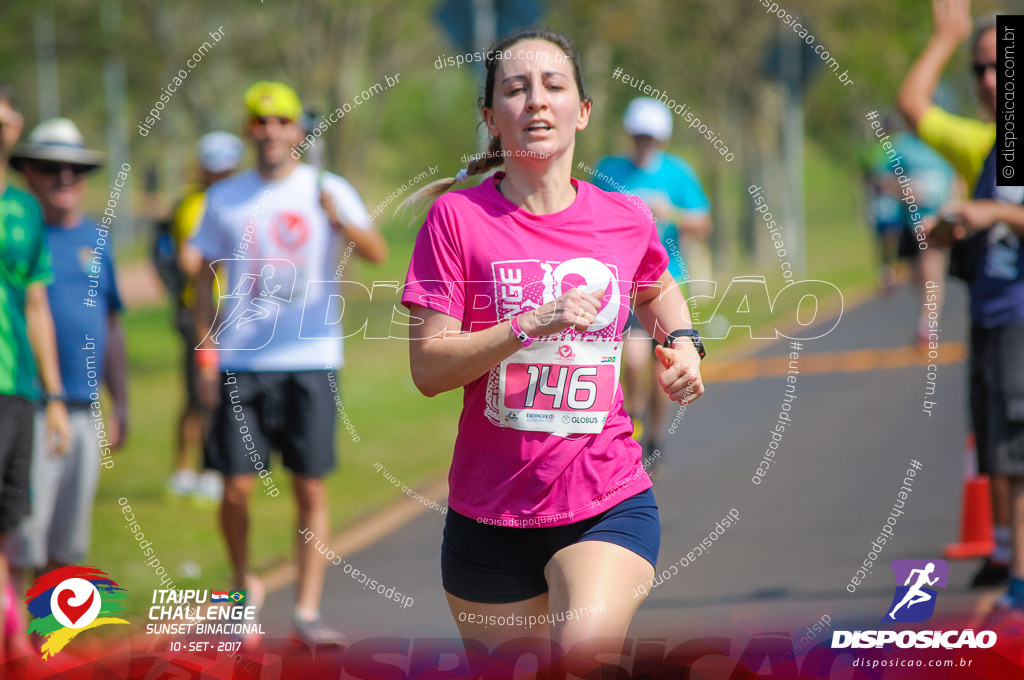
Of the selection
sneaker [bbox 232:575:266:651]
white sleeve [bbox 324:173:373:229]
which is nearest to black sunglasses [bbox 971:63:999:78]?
white sleeve [bbox 324:173:373:229]

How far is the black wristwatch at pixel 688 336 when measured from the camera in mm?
2861

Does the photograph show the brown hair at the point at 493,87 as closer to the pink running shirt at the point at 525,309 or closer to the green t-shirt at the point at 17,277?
the pink running shirt at the point at 525,309

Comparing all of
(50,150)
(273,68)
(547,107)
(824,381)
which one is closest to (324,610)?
(50,150)

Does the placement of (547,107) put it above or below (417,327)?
above

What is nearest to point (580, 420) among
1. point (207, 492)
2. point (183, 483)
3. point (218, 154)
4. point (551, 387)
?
point (551, 387)

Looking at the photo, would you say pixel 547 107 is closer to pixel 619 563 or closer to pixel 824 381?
pixel 619 563

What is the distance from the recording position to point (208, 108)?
19703 millimetres

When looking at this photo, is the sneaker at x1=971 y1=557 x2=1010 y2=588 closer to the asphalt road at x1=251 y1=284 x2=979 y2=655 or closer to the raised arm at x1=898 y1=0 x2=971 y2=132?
the asphalt road at x1=251 y1=284 x2=979 y2=655

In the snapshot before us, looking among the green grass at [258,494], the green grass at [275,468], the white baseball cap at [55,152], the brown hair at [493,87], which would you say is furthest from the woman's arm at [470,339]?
the green grass at [258,494]

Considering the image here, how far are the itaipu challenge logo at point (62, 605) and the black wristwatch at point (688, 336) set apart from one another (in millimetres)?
2189

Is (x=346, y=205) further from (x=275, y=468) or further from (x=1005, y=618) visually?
(x=275, y=468)

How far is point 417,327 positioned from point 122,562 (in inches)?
154

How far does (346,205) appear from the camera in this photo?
5137 millimetres

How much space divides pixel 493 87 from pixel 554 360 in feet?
2.22
